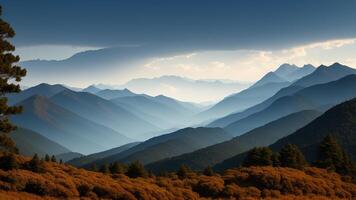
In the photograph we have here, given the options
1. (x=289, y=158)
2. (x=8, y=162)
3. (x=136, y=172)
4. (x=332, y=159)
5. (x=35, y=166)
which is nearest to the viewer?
(x=8, y=162)

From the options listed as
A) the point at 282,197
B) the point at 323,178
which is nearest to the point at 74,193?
the point at 282,197

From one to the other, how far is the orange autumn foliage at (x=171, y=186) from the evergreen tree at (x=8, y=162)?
2.76 ft

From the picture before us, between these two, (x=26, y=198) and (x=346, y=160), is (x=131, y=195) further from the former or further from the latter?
(x=346, y=160)

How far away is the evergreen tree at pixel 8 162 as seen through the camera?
4416cm

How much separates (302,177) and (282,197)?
10.2 meters

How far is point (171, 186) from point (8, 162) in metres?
17.0

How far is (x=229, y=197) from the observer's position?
46.7 metres

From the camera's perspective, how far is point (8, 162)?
44.4m

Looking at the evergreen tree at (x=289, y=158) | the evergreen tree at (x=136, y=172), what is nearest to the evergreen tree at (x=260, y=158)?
the evergreen tree at (x=289, y=158)

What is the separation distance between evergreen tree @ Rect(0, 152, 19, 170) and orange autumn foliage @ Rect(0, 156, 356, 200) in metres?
0.84

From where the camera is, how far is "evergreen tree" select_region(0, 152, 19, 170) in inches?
1738

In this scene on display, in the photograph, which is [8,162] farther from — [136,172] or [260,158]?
[260,158]

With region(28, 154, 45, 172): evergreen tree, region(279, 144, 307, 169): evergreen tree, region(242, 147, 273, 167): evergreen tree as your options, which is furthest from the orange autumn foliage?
region(242, 147, 273, 167): evergreen tree

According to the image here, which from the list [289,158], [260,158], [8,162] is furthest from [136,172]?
[289,158]
